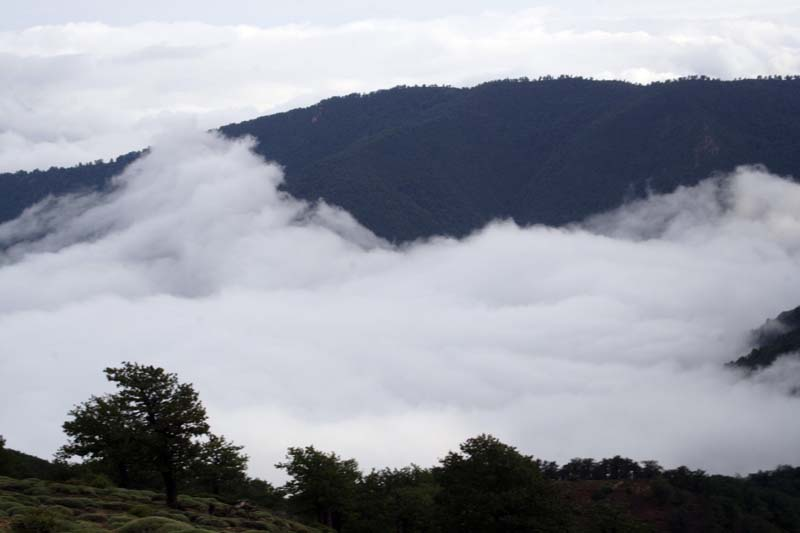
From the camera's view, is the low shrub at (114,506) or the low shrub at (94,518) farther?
the low shrub at (114,506)

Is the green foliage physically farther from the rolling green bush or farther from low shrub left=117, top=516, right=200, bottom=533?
the rolling green bush

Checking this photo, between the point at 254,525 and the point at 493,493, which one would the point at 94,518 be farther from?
the point at 493,493

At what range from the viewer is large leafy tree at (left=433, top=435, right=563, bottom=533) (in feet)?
185

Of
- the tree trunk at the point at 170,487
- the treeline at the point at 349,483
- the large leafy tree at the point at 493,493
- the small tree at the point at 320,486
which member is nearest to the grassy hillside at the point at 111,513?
the tree trunk at the point at 170,487

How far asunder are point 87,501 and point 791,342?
171 meters

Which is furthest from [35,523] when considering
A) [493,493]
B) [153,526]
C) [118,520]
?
[493,493]

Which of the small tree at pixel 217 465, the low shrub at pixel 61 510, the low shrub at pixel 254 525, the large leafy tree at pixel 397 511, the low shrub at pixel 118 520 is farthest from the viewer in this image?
the large leafy tree at pixel 397 511

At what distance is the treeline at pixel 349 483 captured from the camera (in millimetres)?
54375

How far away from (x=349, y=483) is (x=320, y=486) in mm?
2424

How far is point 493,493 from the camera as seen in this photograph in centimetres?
5731

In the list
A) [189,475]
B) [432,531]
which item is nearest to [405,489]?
[432,531]

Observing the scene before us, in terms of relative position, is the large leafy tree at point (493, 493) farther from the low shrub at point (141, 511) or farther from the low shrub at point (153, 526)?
the low shrub at point (153, 526)

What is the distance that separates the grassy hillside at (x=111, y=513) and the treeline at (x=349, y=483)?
1738 mm

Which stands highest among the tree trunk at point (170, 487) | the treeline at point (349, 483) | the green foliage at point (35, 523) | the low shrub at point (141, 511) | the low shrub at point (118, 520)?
the treeline at point (349, 483)
